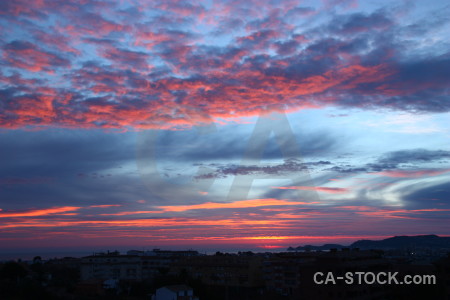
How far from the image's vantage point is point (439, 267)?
4181 centimetres

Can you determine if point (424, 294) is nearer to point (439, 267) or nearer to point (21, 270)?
point (439, 267)

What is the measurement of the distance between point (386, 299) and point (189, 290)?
19.9 m

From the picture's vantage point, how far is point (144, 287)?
48.0 m

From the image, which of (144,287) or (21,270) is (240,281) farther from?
(21,270)

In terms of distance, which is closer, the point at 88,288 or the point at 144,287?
the point at 88,288

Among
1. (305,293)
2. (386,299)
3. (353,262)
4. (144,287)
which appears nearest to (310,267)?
(305,293)

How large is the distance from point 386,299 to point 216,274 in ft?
83.5

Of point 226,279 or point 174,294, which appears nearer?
point 174,294

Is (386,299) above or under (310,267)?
under

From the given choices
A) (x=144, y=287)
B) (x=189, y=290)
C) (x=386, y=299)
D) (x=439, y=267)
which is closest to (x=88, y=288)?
(x=144, y=287)

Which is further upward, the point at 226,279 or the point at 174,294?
the point at 174,294

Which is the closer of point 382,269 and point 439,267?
point 439,267

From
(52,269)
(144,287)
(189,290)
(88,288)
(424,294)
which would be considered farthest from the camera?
(52,269)

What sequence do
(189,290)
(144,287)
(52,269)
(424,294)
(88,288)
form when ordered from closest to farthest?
(424,294) → (189,290) → (88,288) → (144,287) → (52,269)
